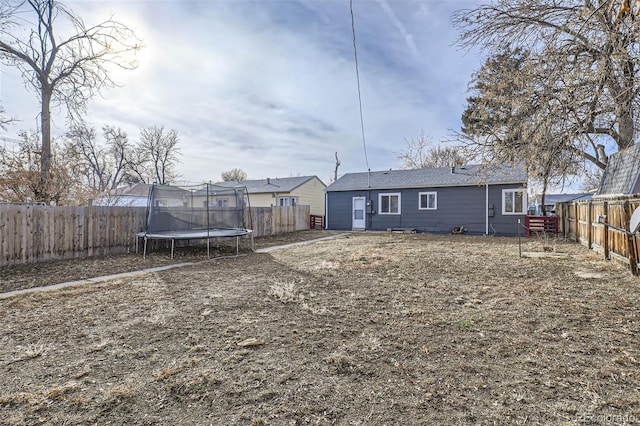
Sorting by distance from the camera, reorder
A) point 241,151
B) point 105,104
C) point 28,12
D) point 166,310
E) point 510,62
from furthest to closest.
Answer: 1. point 241,151
2. point 105,104
3. point 28,12
4. point 510,62
5. point 166,310

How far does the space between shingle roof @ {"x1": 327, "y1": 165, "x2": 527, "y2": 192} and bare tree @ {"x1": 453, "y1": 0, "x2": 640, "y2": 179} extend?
4.79 meters

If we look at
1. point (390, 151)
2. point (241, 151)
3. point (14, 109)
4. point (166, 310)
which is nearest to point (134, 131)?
point (241, 151)

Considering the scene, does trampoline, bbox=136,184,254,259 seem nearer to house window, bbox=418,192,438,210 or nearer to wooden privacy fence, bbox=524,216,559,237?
house window, bbox=418,192,438,210

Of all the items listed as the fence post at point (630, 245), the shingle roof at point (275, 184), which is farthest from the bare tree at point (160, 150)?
the fence post at point (630, 245)

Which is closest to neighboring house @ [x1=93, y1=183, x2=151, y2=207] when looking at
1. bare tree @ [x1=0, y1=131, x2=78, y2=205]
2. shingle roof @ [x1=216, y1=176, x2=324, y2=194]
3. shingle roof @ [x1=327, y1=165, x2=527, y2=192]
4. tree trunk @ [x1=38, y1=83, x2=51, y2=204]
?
bare tree @ [x1=0, y1=131, x2=78, y2=205]

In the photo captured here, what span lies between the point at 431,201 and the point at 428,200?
15cm

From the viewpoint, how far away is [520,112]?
7051mm

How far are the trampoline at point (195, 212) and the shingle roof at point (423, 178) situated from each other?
845 cm

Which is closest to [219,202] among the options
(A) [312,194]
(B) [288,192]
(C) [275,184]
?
(B) [288,192]

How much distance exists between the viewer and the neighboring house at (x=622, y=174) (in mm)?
8688

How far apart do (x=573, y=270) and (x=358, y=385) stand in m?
5.40

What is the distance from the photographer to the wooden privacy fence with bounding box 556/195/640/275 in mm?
5145

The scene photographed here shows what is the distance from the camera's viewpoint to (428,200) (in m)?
15.3

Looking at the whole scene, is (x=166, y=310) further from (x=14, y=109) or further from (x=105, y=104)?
(x=14, y=109)
